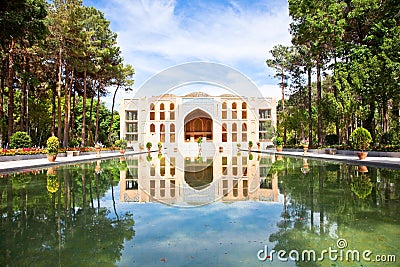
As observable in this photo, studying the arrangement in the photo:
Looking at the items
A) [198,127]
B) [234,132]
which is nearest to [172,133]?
[198,127]

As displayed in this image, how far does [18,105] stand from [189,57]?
15.1m

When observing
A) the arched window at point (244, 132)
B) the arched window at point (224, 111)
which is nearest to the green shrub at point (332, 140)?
the arched window at point (244, 132)

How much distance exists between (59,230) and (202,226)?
1621 mm

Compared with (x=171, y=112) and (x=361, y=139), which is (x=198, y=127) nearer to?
(x=171, y=112)

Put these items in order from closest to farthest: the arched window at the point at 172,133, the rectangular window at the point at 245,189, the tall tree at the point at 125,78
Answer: the rectangular window at the point at 245,189
the tall tree at the point at 125,78
the arched window at the point at 172,133

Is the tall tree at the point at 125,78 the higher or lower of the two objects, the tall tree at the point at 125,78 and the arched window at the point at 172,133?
the higher

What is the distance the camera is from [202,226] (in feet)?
12.4

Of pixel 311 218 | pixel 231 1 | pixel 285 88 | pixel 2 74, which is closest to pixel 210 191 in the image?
pixel 311 218

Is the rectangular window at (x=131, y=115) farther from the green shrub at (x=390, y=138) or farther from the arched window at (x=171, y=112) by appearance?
the green shrub at (x=390, y=138)

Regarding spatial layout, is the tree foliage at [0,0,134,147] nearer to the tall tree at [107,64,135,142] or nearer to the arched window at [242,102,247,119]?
the tall tree at [107,64,135,142]

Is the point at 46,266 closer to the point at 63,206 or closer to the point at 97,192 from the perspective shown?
the point at 63,206

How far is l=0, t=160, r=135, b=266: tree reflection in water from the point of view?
275 cm

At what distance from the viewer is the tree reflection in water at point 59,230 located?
275 centimetres

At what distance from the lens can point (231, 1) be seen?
1374 centimetres
